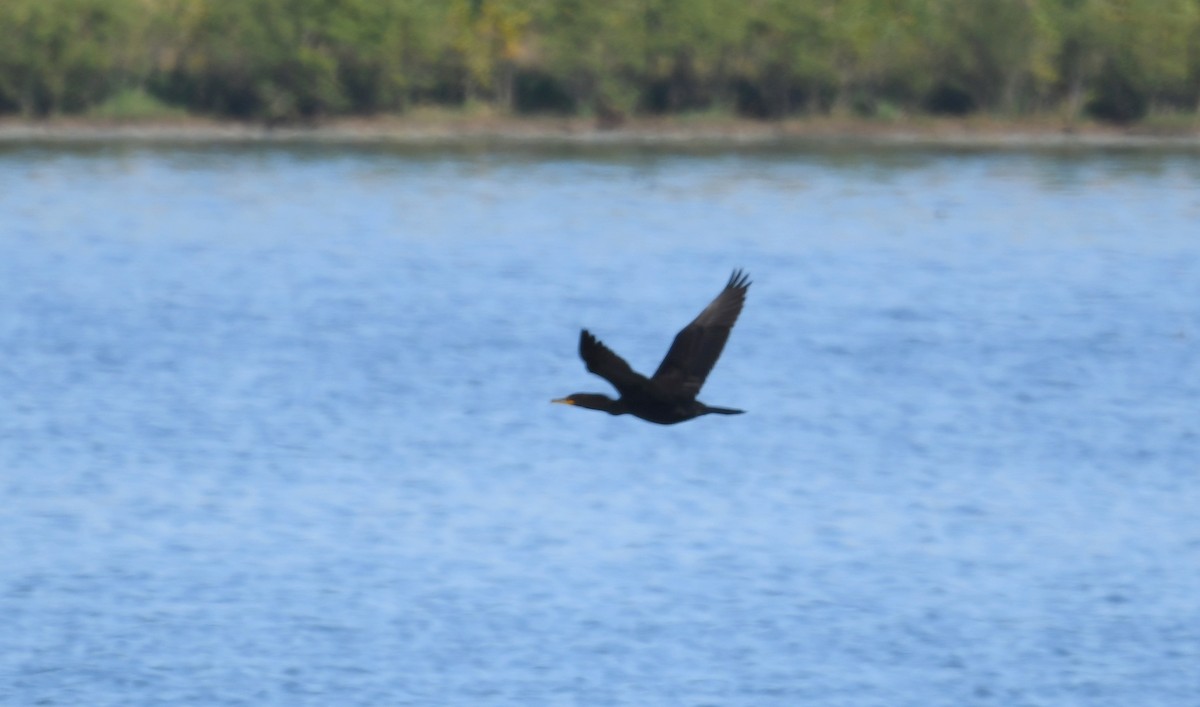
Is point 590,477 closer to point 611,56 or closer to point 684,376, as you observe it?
point 684,376

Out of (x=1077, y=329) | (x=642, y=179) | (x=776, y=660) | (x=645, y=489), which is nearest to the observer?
(x=776, y=660)

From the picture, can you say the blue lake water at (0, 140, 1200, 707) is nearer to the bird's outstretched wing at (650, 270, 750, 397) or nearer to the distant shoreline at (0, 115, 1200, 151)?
the bird's outstretched wing at (650, 270, 750, 397)

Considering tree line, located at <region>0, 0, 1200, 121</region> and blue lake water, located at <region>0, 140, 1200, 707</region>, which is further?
tree line, located at <region>0, 0, 1200, 121</region>

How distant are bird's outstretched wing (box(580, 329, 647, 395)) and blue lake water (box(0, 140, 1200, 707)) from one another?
6045mm

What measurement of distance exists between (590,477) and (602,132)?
3355 inches

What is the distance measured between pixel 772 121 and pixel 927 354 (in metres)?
74.6

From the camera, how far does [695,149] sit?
10162 cm

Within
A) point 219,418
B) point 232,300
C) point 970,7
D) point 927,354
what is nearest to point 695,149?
point 970,7

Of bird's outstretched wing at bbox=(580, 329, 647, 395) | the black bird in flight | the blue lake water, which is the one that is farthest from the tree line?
bird's outstretched wing at bbox=(580, 329, 647, 395)

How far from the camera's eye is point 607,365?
11.9 meters

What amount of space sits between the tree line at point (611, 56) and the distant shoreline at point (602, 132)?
118 cm

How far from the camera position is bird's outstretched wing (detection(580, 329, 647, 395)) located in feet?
37.7

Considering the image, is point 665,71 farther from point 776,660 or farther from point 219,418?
point 776,660

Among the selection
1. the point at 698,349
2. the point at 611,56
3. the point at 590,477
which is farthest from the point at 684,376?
the point at 611,56
